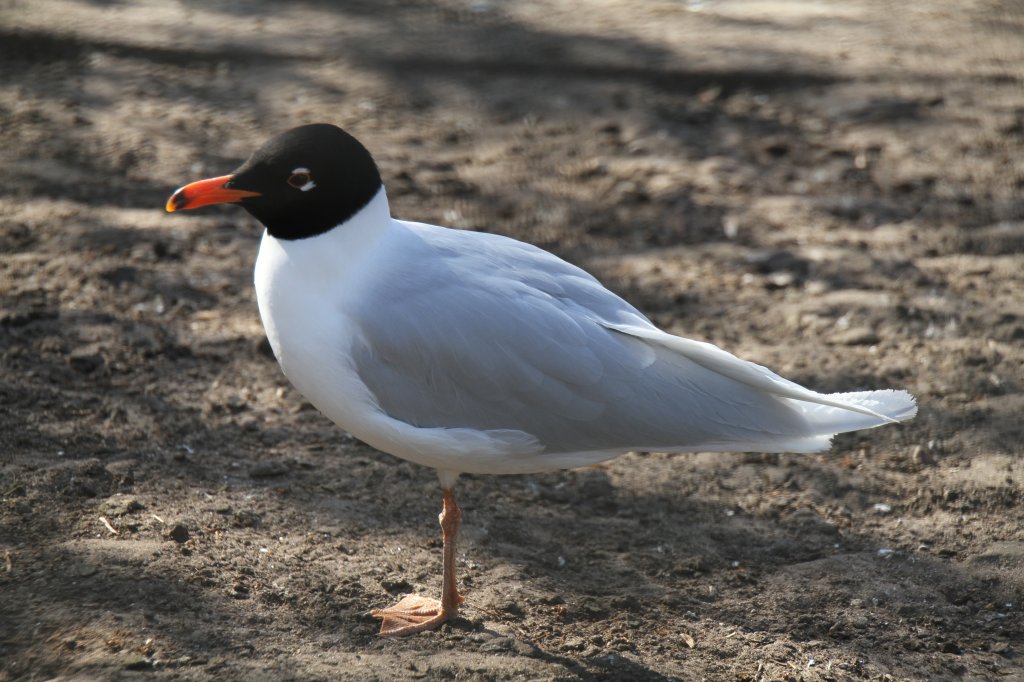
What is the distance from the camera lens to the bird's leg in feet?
11.8

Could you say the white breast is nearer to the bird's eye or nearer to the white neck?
the white neck

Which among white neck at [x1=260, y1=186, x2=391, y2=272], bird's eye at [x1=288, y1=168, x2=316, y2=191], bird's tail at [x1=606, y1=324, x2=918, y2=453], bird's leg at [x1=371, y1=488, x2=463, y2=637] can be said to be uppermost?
bird's eye at [x1=288, y1=168, x2=316, y2=191]

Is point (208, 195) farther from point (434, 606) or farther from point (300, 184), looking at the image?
point (434, 606)

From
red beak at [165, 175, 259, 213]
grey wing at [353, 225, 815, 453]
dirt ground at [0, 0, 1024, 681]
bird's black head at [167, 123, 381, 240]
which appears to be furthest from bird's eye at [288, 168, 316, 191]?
dirt ground at [0, 0, 1024, 681]

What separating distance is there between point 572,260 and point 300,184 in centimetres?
248

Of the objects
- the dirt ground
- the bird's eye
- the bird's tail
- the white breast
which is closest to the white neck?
the white breast

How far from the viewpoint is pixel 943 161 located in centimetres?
665

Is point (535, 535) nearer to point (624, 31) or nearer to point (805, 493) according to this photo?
point (805, 493)

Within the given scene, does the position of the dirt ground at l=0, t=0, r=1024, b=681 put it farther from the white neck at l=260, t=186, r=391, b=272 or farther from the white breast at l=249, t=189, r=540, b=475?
the white neck at l=260, t=186, r=391, b=272

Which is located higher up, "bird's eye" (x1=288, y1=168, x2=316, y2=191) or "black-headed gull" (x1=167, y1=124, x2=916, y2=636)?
"bird's eye" (x1=288, y1=168, x2=316, y2=191)

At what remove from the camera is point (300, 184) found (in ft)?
11.5

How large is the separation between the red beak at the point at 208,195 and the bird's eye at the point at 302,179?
120 millimetres

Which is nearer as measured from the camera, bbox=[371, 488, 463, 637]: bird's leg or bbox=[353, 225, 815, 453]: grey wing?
bbox=[353, 225, 815, 453]: grey wing

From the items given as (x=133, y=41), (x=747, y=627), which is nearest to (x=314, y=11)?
(x=133, y=41)
